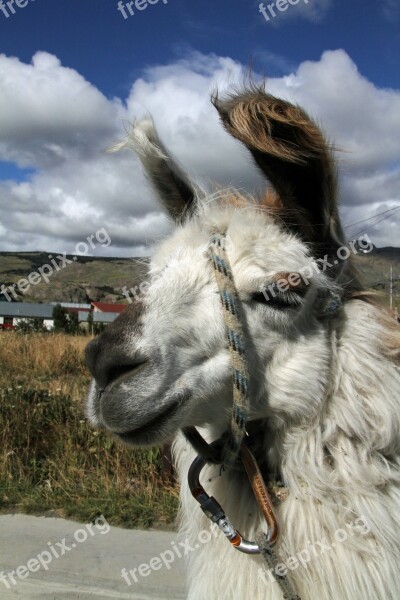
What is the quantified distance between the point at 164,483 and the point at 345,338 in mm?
3288

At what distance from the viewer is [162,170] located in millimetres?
2453

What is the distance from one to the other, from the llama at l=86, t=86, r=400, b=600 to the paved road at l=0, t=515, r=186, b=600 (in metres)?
1.55

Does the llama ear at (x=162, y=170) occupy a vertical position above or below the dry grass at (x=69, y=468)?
above

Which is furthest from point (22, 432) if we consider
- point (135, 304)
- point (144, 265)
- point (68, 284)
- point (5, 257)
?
point (5, 257)

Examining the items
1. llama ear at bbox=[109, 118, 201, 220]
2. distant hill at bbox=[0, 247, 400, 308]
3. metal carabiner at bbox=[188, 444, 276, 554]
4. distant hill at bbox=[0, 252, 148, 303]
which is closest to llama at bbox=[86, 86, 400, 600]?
metal carabiner at bbox=[188, 444, 276, 554]

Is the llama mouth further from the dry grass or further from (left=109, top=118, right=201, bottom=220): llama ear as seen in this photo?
the dry grass

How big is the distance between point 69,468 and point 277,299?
3.74 metres

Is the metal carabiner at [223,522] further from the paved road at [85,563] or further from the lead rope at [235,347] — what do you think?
the paved road at [85,563]

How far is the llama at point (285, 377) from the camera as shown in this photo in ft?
6.01

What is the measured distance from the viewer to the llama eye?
1.97 metres

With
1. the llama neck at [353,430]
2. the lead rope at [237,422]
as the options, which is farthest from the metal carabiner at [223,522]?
the llama neck at [353,430]

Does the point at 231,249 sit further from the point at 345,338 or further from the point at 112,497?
the point at 112,497

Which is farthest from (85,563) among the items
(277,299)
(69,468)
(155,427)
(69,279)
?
(69,279)

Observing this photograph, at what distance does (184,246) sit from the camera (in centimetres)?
214
